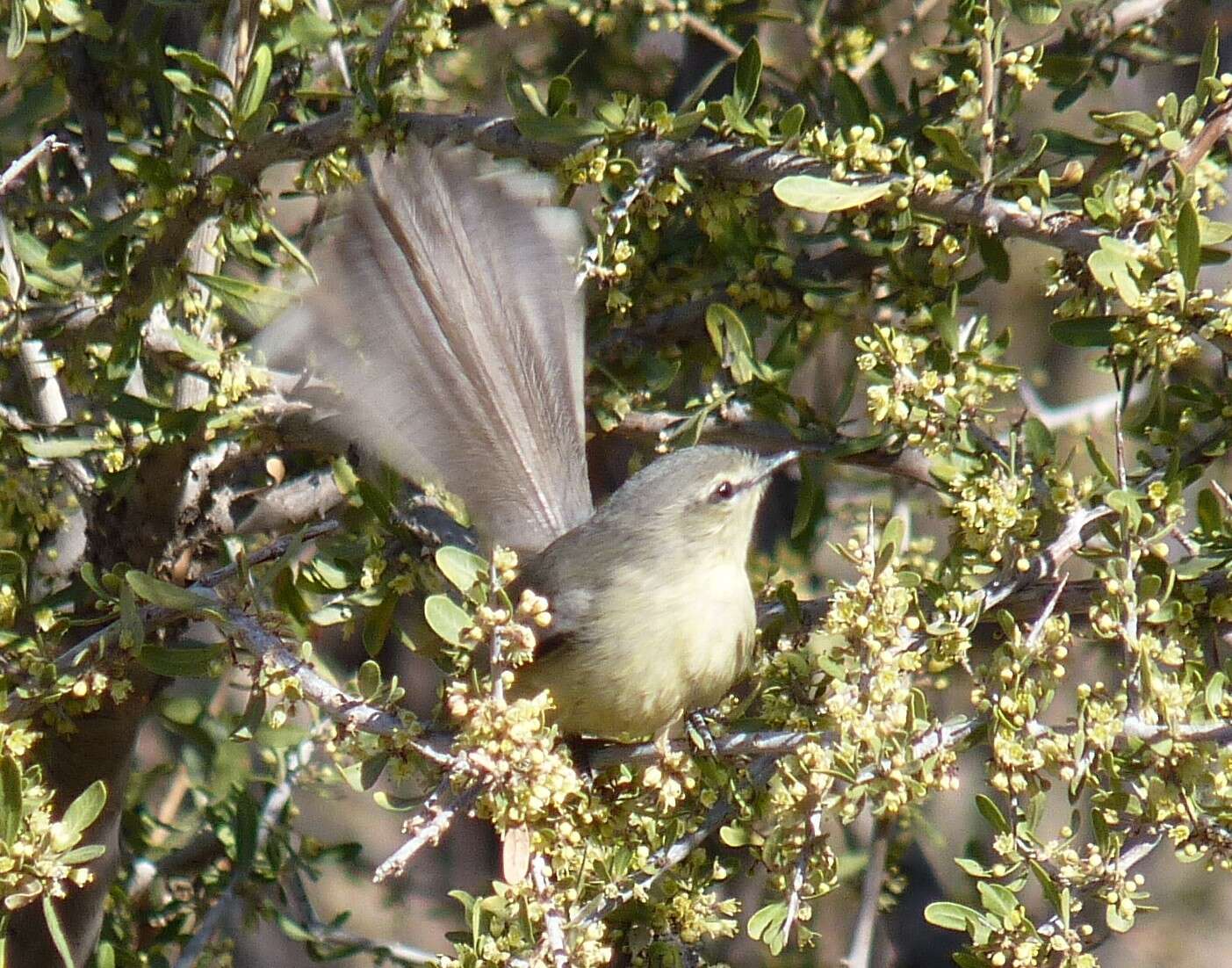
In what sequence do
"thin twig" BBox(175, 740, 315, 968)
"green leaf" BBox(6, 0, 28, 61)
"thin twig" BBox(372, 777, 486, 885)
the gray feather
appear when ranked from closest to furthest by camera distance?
1. "thin twig" BBox(372, 777, 486, 885)
2. "green leaf" BBox(6, 0, 28, 61)
3. the gray feather
4. "thin twig" BBox(175, 740, 315, 968)

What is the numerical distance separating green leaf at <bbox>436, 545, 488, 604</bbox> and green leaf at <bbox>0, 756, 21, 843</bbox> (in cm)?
82

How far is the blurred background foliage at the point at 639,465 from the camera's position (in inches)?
96.7

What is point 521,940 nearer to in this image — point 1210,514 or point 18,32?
point 1210,514

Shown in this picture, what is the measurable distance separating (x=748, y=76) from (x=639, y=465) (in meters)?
1.37

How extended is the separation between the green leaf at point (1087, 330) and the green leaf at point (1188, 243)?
0.80 feet

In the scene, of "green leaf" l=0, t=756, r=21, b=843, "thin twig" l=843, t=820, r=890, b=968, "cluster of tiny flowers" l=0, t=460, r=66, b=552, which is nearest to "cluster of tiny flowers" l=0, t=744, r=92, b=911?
"green leaf" l=0, t=756, r=21, b=843

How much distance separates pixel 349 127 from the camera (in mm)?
2961

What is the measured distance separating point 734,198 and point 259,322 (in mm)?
1058

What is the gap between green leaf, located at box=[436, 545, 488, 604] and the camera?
2.69 m

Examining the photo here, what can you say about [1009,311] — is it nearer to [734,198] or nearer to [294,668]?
[734,198]

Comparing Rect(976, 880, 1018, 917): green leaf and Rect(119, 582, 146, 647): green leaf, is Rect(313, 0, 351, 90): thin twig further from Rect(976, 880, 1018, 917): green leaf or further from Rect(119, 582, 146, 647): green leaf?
Rect(976, 880, 1018, 917): green leaf

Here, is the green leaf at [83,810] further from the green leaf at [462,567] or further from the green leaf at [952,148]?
the green leaf at [952,148]

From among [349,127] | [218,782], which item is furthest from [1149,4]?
[218,782]

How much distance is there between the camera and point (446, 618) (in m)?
2.65
